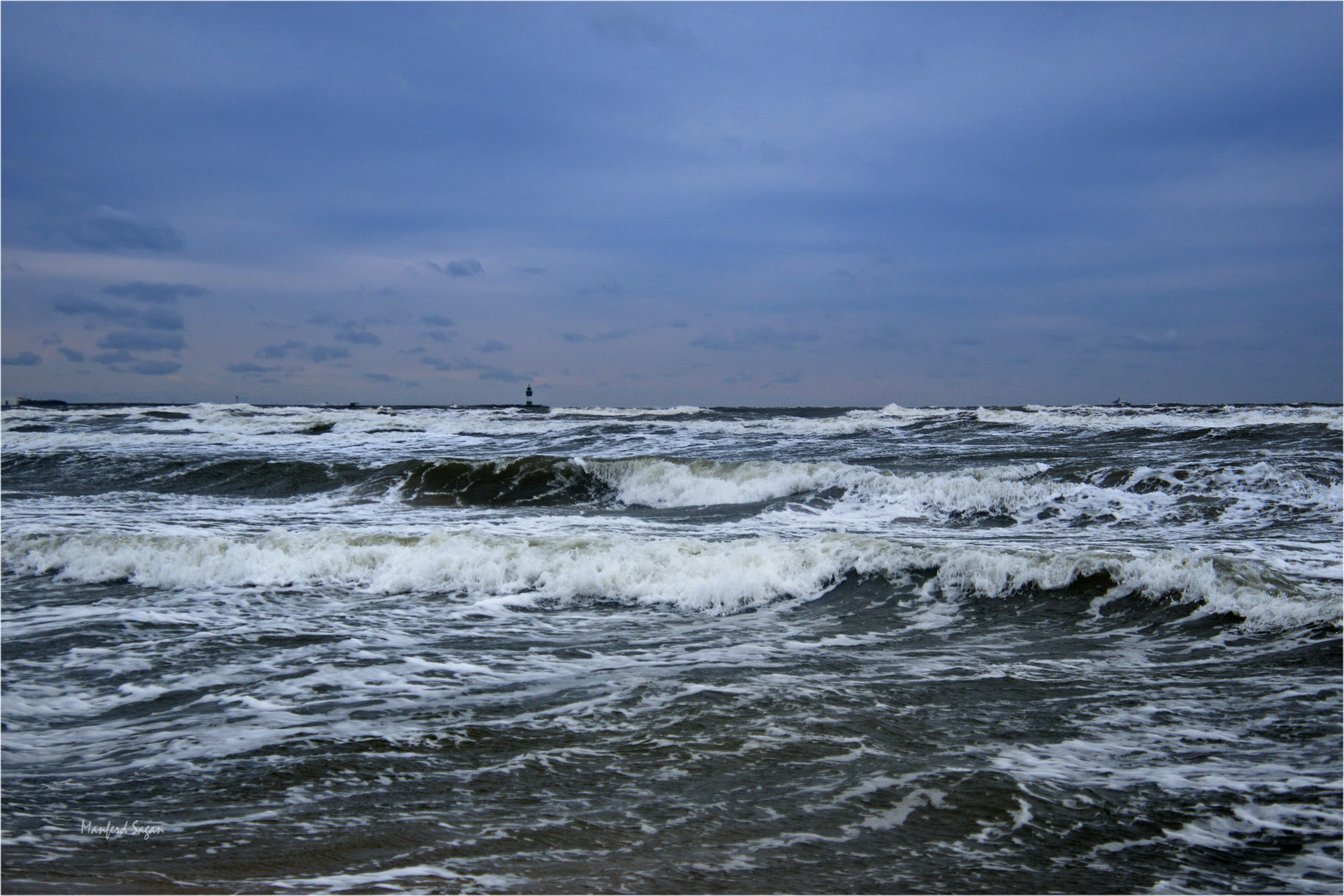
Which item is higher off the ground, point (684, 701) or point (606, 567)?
point (606, 567)

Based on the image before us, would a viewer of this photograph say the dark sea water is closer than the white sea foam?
Yes

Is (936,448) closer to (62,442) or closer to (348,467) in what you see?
(348,467)

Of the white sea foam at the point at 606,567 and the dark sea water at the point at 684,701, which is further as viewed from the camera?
the white sea foam at the point at 606,567

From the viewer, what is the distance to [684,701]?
509cm

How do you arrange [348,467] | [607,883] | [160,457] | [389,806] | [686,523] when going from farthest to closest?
[160,457], [348,467], [686,523], [389,806], [607,883]

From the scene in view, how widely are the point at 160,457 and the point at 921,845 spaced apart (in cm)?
2318

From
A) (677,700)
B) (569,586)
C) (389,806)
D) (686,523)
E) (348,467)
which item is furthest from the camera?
(348,467)

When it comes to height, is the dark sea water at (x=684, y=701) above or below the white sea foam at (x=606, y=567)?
below

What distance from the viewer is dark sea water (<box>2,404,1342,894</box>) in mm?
3295

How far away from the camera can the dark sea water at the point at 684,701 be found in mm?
3295

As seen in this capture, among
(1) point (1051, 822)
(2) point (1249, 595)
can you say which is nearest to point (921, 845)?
(1) point (1051, 822)

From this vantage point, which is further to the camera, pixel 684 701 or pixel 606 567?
pixel 606 567

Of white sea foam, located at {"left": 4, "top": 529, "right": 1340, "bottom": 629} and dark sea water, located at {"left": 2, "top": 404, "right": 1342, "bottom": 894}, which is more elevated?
white sea foam, located at {"left": 4, "top": 529, "right": 1340, "bottom": 629}

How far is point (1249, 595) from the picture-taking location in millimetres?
6941
